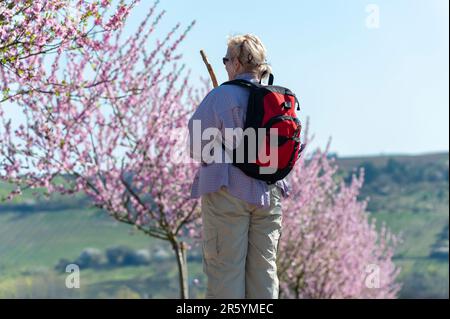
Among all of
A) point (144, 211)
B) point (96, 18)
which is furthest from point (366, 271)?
point (96, 18)

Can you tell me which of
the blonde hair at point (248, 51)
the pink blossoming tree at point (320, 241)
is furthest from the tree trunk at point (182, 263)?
the blonde hair at point (248, 51)

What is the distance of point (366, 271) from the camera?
27.0 meters

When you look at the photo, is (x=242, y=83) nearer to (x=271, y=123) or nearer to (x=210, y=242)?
(x=271, y=123)

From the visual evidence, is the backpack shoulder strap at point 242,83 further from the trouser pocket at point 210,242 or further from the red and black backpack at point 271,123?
the trouser pocket at point 210,242

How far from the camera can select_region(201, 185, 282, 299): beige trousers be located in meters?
6.92

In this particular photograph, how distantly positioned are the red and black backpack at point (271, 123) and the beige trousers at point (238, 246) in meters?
0.21

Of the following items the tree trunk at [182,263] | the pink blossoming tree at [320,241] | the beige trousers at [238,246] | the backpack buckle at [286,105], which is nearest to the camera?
the beige trousers at [238,246]

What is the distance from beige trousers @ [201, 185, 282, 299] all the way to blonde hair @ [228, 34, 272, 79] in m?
0.93

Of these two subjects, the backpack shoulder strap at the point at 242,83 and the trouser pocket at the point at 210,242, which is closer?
the trouser pocket at the point at 210,242

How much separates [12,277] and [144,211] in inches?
7368

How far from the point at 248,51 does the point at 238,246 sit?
4.81ft

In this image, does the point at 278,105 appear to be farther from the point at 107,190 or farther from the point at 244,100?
the point at 107,190

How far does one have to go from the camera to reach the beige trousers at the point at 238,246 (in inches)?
272

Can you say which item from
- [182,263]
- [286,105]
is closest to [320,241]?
[182,263]
